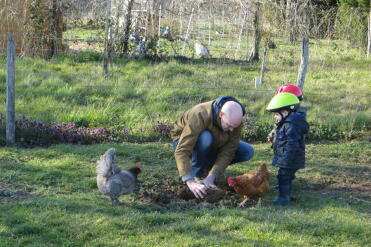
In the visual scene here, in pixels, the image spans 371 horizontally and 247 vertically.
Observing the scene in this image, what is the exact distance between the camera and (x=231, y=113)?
5398mm

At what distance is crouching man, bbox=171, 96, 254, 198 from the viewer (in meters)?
5.46

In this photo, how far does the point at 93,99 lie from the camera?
10.1m

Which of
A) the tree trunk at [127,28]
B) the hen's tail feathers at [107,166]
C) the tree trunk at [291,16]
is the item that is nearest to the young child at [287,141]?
the hen's tail feathers at [107,166]

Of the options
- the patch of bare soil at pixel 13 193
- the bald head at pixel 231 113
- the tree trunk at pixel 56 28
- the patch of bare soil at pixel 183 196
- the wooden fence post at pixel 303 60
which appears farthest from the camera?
the tree trunk at pixel 56 28

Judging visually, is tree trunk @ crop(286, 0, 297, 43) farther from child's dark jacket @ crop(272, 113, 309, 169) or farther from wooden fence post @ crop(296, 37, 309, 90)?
child's dark jacket @ crop(272, 113, 309, 169)

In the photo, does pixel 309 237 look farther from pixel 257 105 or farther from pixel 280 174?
pixel 257 105

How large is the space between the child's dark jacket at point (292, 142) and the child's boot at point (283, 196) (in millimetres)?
274

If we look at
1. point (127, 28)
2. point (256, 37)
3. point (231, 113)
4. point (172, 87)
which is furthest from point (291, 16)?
point (231, 113)

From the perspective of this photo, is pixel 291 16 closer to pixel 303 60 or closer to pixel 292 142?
pixel 303 60

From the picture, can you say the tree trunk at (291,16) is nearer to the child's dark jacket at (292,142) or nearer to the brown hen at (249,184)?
the child's dark jacket at (292,142)

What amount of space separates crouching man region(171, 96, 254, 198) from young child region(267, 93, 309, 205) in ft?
1.73

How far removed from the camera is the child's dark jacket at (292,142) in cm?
592

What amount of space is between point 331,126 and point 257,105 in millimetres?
1582

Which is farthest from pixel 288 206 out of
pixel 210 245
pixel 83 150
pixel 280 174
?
pixel 83 150
